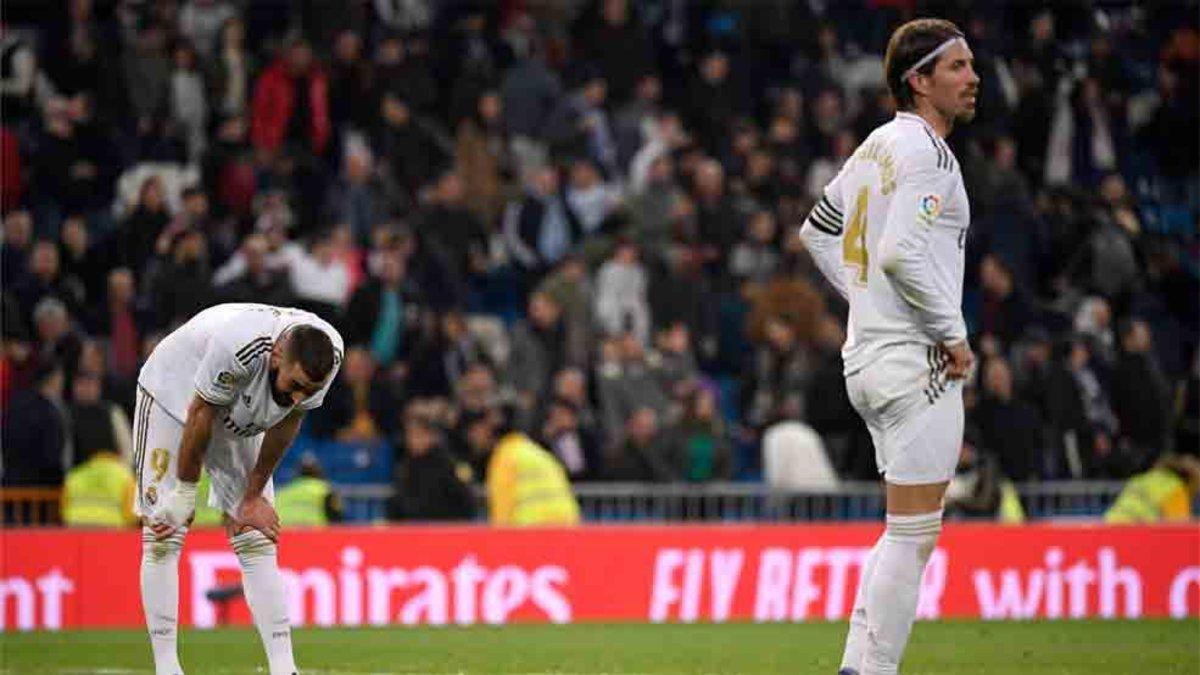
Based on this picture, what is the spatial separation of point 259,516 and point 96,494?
29.4 ft

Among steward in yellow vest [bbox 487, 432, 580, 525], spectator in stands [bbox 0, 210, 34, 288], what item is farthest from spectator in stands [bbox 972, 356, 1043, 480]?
spectator in stands [bbox 0, 210, 34, 288]

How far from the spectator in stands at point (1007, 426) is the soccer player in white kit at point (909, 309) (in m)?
11.8

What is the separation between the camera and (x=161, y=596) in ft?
32.7

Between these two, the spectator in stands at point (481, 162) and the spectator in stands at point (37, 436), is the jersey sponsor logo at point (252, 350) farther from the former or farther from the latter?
the spectator in stands at point (481, 162)

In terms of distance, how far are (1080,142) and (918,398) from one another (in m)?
14.4

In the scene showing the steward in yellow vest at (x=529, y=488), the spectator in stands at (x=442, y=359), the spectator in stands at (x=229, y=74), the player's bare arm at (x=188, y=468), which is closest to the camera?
the player's bare arm at (x=188, y=468)

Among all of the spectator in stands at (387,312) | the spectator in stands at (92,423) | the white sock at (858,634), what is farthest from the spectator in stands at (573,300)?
the white sock at (858,634)

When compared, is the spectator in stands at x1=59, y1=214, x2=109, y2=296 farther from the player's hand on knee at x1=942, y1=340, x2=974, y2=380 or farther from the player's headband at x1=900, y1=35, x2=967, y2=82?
the player's hand on knee at x1=942, y1=340, x2=974, y2=380

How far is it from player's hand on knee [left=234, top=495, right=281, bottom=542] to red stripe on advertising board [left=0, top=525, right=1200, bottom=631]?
7442 mm

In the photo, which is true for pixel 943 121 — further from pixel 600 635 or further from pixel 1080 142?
pixel 1080 142

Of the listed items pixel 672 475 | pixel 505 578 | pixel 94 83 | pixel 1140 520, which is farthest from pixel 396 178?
pixel 1140 520

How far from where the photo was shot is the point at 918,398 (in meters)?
8.41

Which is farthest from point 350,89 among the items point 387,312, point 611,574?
point 611,574

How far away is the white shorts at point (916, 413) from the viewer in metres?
8.40
